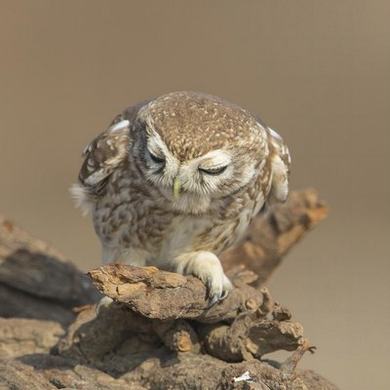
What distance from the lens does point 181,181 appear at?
510 centimetres

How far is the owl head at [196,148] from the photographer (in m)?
5.06

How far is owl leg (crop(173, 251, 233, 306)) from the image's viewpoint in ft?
16.9

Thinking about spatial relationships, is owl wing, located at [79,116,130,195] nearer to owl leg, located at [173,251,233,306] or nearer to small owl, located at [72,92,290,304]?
small owl, located at [72,92,290,304]

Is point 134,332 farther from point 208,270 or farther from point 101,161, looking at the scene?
point 101,161

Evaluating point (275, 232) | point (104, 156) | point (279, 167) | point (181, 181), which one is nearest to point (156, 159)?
point (181, 181)

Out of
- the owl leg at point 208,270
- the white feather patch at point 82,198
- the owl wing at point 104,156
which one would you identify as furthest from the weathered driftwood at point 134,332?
the owl wing at point 104,156

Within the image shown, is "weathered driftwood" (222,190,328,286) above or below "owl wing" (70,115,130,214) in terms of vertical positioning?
above

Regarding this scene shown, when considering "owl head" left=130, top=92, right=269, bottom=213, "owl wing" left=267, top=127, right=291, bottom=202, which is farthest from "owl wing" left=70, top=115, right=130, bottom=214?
"owl wing" left=267, top=127, right=291, bottom=202

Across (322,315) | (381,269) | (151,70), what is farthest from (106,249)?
(151,70)

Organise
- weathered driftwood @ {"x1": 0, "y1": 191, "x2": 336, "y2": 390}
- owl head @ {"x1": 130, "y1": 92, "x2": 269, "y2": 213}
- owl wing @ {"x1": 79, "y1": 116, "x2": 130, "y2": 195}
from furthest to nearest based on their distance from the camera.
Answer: owl wing @ {"x1": 79, "y1": 116, "x2": 130, "y2": 195} → owl head @ {"x1": 130, "y1": 92, "x2": 269, "y2": 213} → weathered driftwood @ {"x1": 0, "y1": 191, "x2": 336, "y2": 390}

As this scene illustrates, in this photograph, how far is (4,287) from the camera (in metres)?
6.11

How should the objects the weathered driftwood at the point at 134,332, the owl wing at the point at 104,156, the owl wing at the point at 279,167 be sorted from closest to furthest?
the weathered driftwood at the point at 134,332 < the owl wing at the point at 104,156 < the owl wing at the point at 279,167

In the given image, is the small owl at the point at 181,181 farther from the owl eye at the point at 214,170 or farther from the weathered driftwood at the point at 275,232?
the weathered driftwood at the point at 275,232

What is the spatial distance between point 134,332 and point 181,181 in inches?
29.3
